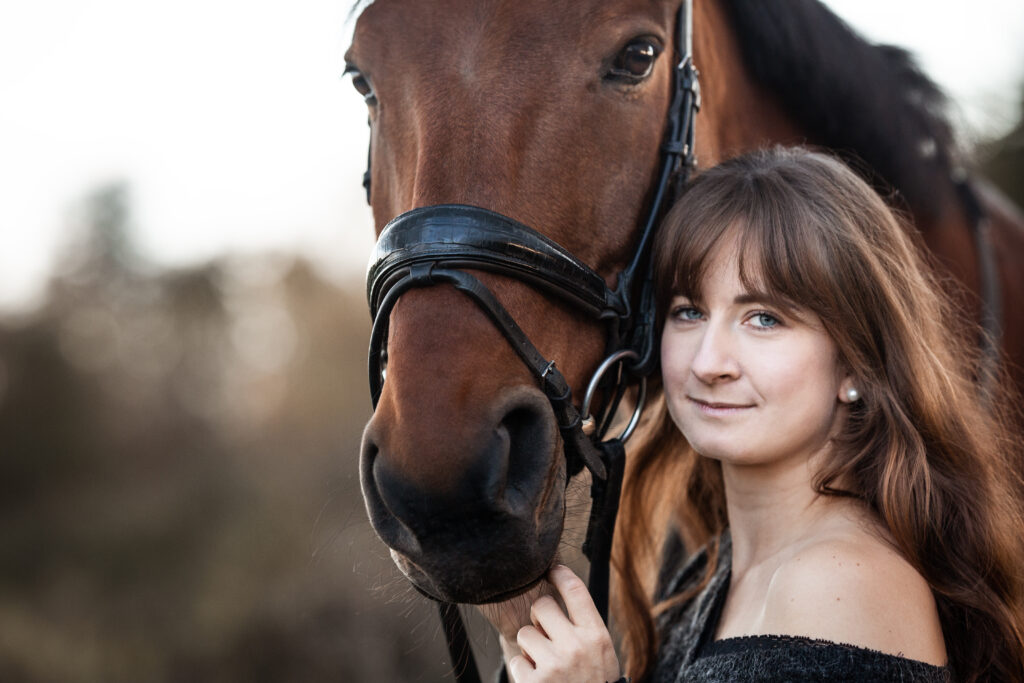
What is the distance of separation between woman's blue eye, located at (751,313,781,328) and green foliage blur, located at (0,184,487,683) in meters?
0.97

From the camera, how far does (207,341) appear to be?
14211 millimetres

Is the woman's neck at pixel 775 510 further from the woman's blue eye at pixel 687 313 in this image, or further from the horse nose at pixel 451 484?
the horse nose at pixel 451 484

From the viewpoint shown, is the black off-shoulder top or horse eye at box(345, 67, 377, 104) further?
horse eye at box(345, 67, 377, 104)

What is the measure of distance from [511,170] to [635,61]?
18.6 inches

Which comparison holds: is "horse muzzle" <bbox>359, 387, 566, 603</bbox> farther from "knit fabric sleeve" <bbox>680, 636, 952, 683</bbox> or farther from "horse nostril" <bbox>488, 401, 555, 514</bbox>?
"knit fabric sleeve" <bbox>680, 636, 952, 683</bbox>

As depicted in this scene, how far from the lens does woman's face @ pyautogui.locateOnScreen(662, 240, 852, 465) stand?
1.60 metres

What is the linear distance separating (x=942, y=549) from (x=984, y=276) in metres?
1.47

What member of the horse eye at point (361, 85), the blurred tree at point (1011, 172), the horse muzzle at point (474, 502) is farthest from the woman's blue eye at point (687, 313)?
the blurred tree at point (1011, 172)

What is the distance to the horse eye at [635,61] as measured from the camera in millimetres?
1788

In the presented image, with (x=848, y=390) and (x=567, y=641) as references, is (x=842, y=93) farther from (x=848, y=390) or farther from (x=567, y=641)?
(x=567, y=641)

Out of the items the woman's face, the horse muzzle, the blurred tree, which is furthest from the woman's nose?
the blurred tree

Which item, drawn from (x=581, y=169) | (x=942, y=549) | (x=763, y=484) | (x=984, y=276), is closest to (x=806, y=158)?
(x=581, y=169)

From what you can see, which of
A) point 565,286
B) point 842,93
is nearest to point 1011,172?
point 842,93

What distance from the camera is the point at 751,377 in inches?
62.9
